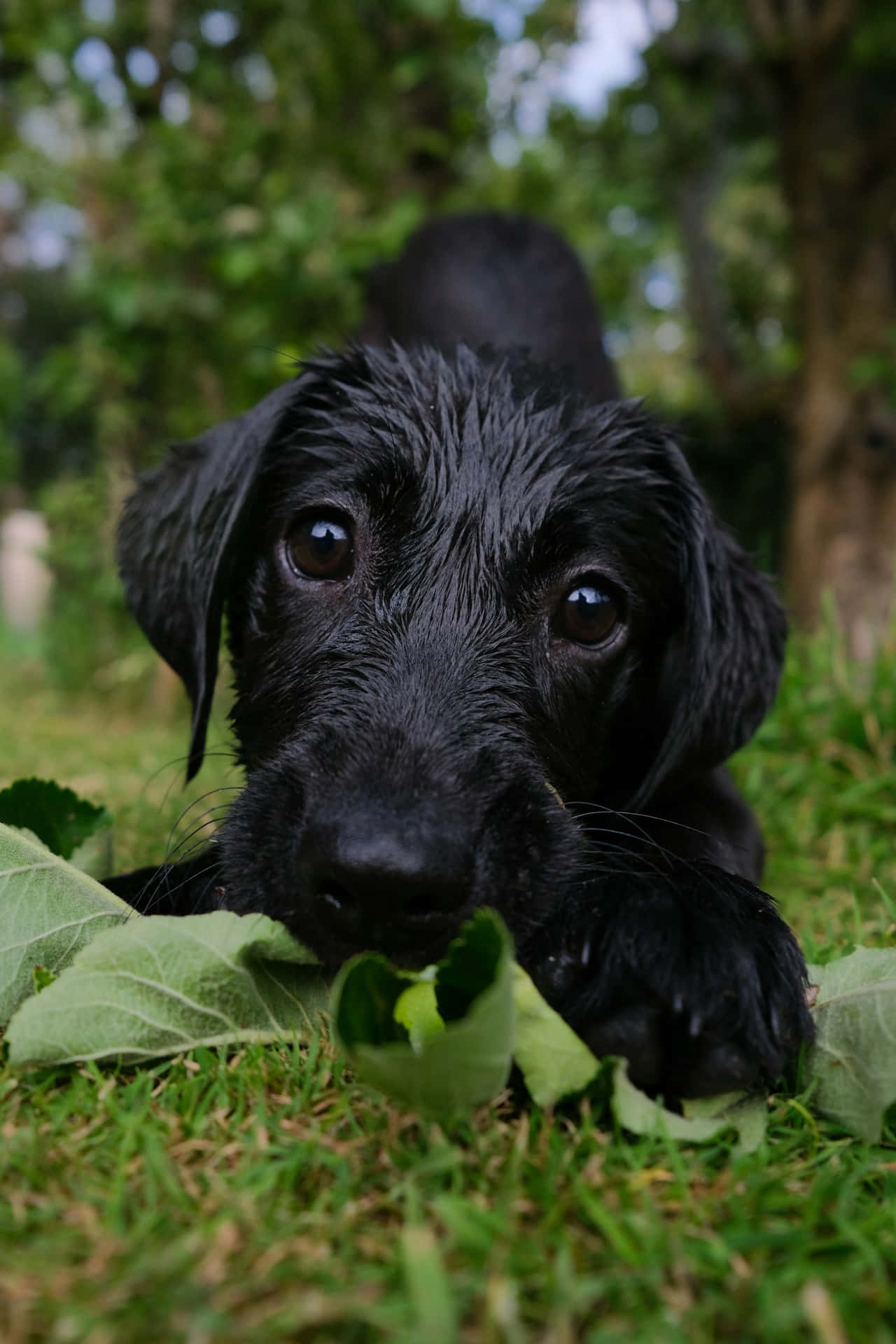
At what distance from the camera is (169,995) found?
1497 mm

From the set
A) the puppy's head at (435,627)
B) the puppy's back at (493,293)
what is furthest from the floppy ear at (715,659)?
the puppy's back at (493,293)

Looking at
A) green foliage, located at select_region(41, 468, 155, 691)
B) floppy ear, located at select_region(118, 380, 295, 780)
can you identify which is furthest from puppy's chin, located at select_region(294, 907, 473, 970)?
green foliage, located at select_region(41, 468, 155, 691)

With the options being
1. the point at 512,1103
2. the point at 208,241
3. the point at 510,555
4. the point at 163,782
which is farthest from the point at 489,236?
the point at 512,1103

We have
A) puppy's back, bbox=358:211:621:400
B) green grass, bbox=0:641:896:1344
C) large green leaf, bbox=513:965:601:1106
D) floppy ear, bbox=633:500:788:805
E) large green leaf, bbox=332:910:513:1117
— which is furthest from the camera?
puppy's back, bbox=358:211:621:400

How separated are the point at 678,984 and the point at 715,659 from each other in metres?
1.24

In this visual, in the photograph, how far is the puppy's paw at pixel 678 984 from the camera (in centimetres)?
140

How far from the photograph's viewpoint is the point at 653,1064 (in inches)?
55.0

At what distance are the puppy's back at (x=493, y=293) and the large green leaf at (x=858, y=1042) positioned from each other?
3.24 meters

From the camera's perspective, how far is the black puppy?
149 centimetres

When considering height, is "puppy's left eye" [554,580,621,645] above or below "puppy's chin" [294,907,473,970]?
above

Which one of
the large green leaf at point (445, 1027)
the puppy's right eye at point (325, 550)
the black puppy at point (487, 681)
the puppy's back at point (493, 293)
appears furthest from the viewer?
the puppy's back at point (493, 293)

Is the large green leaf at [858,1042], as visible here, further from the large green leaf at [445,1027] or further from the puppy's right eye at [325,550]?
the puppy's right eye at [325,550]

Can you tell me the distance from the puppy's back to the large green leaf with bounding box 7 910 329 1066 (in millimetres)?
3328

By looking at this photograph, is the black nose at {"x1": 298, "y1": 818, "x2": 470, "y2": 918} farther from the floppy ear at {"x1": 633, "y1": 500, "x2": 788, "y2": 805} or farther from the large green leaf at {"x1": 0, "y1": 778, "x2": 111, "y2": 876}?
the floppy ear at {"x1": 633, "y1": 500, "x2": 788, "y2": 805}
